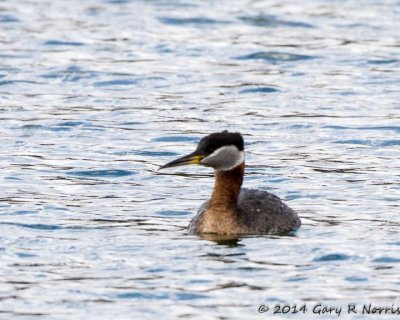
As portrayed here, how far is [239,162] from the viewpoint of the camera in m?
14.6

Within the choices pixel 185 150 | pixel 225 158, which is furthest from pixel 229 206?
pixel 185 150

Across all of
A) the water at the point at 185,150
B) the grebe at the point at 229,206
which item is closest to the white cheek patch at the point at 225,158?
the grebe at the point at 229,206

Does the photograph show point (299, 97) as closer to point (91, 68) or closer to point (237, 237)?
point (91, 68)

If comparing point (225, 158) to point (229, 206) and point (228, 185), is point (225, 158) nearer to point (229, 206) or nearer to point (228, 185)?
point (228, 185)

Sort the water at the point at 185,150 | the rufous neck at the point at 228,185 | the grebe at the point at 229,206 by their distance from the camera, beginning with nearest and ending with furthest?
the water at the point at 185,150
the grebe at the point at 229,206
the rufous neck at the point at 228,185

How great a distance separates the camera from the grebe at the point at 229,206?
14.4 metres

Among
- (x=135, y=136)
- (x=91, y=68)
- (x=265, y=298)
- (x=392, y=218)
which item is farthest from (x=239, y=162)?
(x=91, y=68)

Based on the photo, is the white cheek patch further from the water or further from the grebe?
the water

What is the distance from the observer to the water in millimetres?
12281

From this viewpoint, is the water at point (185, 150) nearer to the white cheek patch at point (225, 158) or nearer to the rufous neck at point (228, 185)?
the rufous neck at point (228, 185)

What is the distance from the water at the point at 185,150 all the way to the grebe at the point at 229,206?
208mm

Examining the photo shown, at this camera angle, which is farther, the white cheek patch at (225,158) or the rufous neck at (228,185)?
the rufous neck at (228,185)

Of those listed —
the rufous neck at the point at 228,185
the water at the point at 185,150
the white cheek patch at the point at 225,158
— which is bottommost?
the water at the point at 185,150

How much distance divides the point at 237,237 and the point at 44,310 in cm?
325
